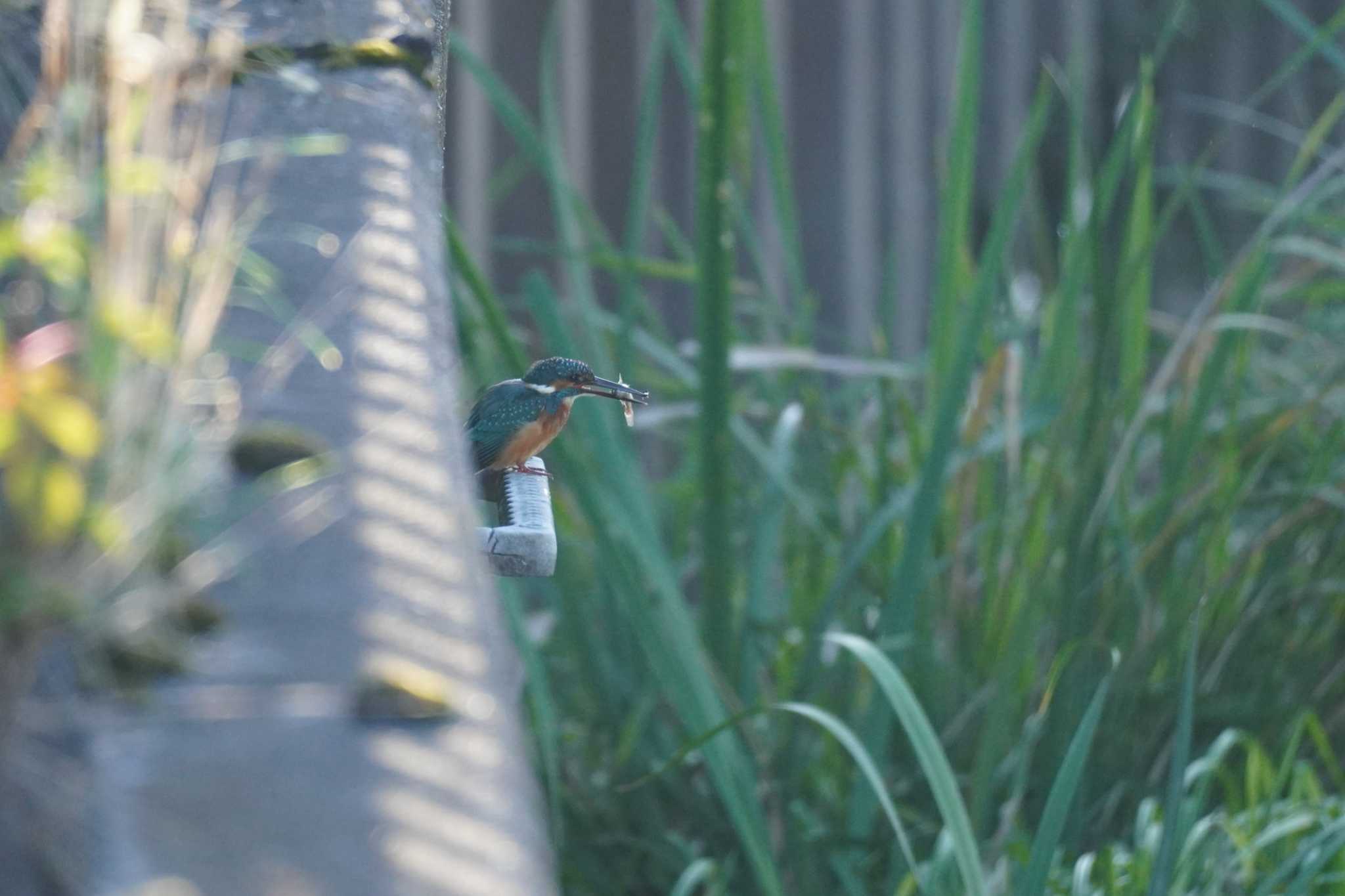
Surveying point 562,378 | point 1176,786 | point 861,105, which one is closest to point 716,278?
point 562,378

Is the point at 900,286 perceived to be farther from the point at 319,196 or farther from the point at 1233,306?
the point at 319,196

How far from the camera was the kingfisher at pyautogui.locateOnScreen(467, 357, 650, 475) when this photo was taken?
856 millimetres

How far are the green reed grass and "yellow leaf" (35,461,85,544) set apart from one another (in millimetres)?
686

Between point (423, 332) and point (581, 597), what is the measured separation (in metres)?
0.92

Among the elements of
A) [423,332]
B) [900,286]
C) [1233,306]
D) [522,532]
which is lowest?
[900,286]

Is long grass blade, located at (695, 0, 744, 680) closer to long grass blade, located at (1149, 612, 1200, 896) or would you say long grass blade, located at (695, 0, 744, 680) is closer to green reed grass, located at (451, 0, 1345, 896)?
green reed grass, located at (451, 0, 1345, 896)

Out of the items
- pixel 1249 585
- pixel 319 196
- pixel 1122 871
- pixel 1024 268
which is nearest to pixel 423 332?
pixel 319 196

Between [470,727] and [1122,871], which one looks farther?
[1122,871]

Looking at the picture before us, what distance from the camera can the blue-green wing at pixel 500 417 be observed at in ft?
2.81

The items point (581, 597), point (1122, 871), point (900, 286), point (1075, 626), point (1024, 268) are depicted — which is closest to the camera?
point (1122, 871)

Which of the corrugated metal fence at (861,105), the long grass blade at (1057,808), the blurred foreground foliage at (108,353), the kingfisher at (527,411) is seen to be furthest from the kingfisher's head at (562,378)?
the corrugated metal fence at (861,105)

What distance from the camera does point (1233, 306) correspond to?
1558 mm

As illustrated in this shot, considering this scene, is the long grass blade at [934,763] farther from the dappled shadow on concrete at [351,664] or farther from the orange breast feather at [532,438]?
the dappled shadow on concrete at [351,664]

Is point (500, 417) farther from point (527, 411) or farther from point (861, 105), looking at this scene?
point (861, 105)
